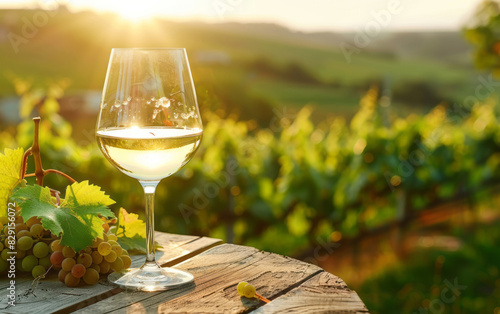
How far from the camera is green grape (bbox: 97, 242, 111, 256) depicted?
1.40 metres

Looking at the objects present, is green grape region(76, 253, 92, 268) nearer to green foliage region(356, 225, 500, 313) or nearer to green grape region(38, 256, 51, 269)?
green grape region(38, 256, 51, 269)

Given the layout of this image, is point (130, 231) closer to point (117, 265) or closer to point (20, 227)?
point (117, 265)

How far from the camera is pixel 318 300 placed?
1287 mm

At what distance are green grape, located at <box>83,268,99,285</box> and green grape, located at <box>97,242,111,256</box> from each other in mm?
48

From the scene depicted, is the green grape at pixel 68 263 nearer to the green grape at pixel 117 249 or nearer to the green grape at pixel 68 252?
the green grape at pixel 68 252

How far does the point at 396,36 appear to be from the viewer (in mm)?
21438

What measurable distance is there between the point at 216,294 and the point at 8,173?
2.14 feet

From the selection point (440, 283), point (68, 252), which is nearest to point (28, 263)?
point (68, 252)

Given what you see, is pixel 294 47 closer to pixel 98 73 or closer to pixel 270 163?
pixel 98 73

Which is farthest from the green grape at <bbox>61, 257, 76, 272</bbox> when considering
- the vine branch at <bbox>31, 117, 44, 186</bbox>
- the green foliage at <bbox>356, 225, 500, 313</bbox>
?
the green foliage at <bbox>356, 225, 500, 313</bbox>

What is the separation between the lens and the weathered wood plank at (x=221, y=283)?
4.07ft

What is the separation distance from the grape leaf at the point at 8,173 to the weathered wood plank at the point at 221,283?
0.45 m

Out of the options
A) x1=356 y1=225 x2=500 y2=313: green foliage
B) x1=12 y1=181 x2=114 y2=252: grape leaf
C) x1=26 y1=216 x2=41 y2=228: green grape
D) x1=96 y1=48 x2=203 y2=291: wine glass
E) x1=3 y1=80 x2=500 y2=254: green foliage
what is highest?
x1=96 y1=48 x2=203 y2=291: wine glass

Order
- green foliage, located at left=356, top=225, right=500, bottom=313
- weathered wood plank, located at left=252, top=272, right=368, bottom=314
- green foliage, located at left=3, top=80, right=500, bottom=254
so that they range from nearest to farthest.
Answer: weathered wood plank, located at left=252, top=272, right=368, bottom=314, green foliage, located at left=3, top=80, right=500, bottom=254, green foliage, located at left=356, top=225, right=500, bottom=313
